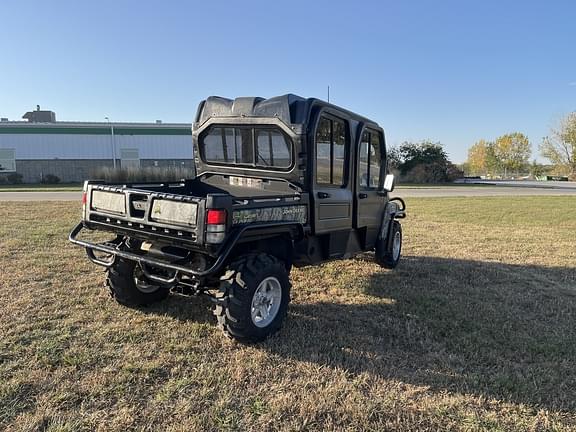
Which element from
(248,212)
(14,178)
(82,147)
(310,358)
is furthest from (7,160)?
(310,358)

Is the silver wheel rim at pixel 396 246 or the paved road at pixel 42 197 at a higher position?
the paved road at pixel 42 197

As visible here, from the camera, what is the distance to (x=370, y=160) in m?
5.86

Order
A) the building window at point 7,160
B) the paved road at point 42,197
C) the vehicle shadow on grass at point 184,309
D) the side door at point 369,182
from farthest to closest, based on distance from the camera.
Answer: the building window at point 7,160 < the paved road at point 42,197 < the side door at point 369,182 < the vehicle shadow on grass at point 184,309

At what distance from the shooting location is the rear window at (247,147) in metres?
4.62

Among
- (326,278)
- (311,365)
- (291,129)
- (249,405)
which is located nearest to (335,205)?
(291,129)

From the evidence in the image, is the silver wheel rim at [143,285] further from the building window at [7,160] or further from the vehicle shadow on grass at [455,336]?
the building window at [7,160]

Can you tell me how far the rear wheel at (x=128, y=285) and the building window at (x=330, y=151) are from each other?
6.73ft

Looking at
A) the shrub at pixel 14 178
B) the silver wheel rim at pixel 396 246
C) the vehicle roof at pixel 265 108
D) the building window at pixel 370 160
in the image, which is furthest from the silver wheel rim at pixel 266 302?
the shrub at pixel 14 178

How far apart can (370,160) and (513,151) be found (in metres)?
83.0

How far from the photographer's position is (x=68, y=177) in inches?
1638

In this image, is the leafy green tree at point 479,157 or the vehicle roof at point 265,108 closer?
the vehicle roof at point 265,108

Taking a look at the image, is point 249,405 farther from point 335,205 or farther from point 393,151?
point 393,151

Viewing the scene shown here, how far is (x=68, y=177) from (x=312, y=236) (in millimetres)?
42550

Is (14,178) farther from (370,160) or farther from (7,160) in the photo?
(370,160)
